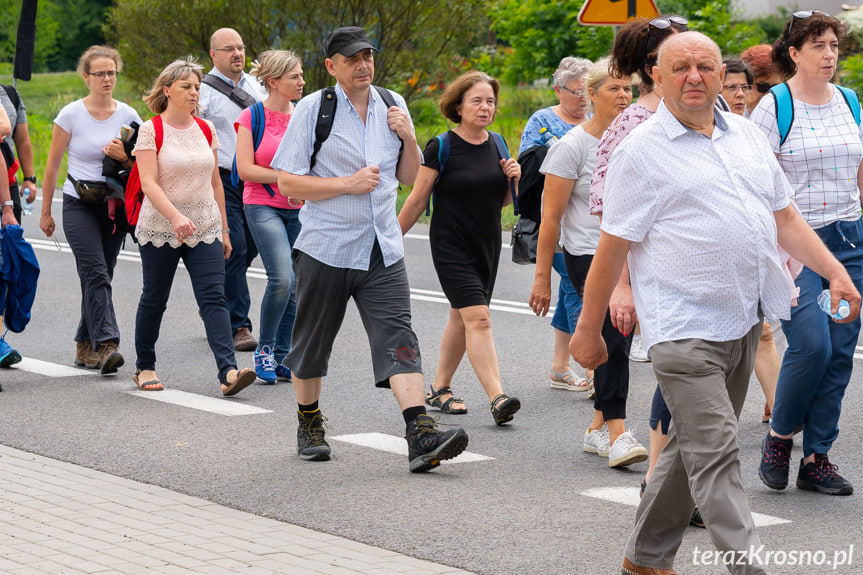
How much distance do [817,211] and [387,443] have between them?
2.39m

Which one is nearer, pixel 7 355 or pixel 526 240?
pixel 526 240

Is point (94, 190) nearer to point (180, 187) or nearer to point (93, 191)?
point (93, 191)

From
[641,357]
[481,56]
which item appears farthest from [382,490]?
[481,56]

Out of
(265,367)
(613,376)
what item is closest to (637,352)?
(265,367)

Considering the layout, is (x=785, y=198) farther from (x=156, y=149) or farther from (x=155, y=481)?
(x=156, y=149)

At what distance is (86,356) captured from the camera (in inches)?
351

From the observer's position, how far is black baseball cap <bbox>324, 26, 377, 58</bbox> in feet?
20.1

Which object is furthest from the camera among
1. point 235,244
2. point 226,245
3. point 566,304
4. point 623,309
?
point 235,244

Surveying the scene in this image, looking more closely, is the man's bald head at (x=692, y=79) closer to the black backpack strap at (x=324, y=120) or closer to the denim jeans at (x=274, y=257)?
the black backpack strap at (x=324, y=120)

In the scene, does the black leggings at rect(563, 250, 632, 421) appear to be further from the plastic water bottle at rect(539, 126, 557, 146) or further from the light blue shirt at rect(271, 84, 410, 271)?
the plastic water bottle at rect(539, 126, 557, 146)

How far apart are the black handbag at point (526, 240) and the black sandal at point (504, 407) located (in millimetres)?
988

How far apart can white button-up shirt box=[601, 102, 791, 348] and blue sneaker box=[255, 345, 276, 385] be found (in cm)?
439

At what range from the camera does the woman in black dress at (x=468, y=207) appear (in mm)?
7332

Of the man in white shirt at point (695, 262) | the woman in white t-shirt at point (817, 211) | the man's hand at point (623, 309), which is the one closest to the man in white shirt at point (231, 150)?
the woman in white t-shirt at point (817, 211)
